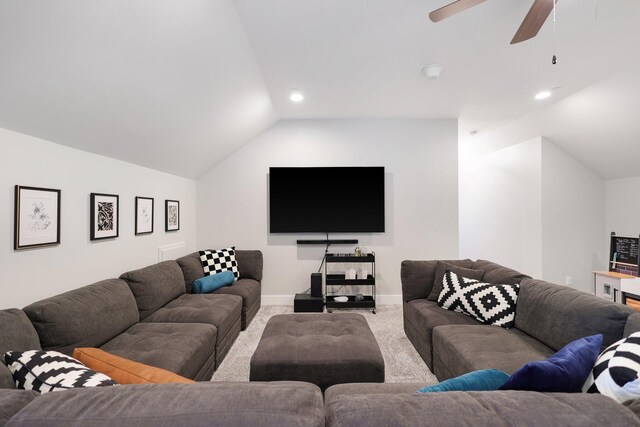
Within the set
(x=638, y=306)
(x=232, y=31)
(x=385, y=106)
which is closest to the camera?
(x=232, y=31)

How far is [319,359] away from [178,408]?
117cm

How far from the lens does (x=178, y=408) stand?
65 cm

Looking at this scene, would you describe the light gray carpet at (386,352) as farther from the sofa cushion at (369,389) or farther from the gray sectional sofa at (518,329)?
the sofa cushion at (369,389)

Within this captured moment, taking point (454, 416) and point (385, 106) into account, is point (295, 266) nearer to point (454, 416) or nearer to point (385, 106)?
point (385, 106)

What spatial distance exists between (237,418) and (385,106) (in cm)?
357

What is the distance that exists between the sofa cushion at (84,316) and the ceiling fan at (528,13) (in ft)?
8.97

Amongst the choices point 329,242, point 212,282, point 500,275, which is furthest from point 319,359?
point 329,242

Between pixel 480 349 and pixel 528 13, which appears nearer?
pixel 528 13

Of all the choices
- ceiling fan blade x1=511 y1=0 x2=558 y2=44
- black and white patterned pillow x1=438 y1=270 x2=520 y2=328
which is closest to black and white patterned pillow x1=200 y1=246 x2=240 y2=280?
black and white patterned pillow x1=438 y1=270 x2=520 y2=328

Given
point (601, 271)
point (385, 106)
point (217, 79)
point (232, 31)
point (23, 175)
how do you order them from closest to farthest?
point (23, 175), point (232, 31), point (217, 79), point (385, 106), point (601, 271)

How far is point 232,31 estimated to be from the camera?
2031mm

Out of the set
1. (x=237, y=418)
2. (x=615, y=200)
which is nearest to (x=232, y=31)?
(x=237, y=418)

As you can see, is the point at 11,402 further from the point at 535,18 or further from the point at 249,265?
the point at 249,265

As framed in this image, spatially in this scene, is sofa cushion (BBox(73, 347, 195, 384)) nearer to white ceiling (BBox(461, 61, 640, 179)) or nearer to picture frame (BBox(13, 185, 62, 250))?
picture frame (BBox(13, 185, 62, 250))
